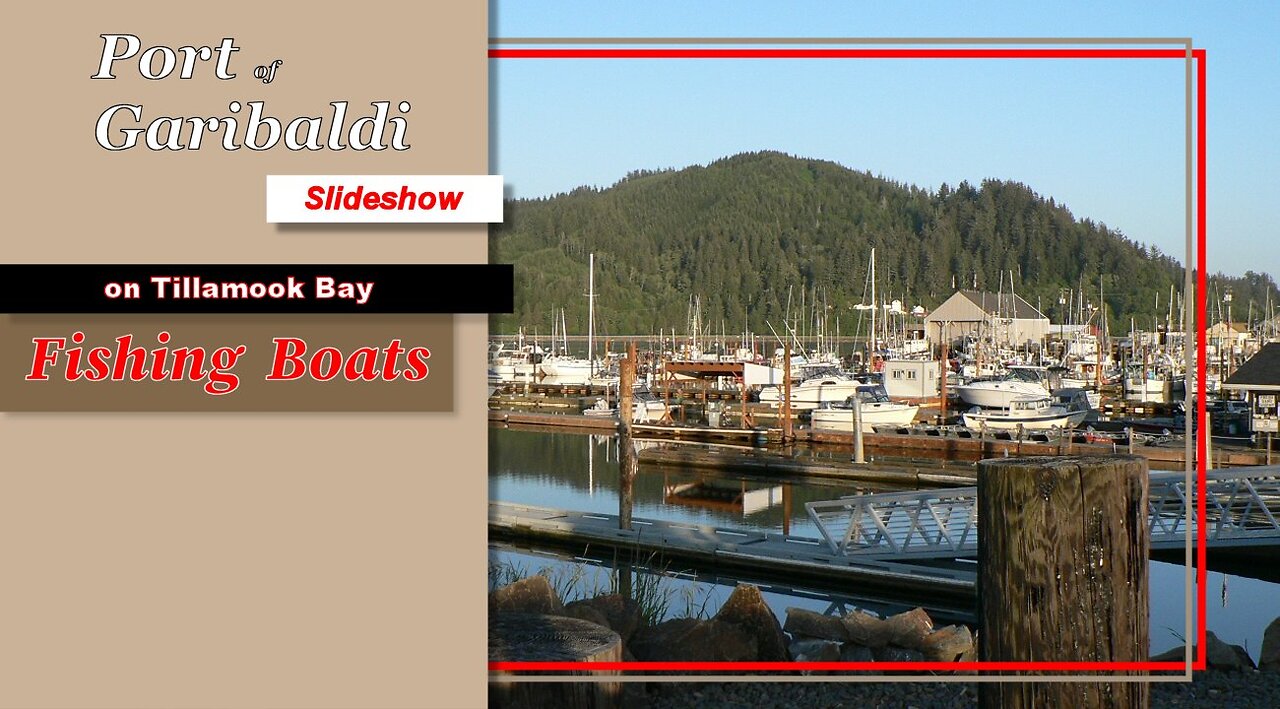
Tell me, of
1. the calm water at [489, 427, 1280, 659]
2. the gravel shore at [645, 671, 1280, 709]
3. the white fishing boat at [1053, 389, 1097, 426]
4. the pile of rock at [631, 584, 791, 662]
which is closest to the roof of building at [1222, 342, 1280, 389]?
the white fishing boat at [1053, 389, 1097, 426]

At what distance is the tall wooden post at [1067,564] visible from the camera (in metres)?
3.09

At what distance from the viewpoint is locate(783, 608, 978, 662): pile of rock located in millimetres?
6488

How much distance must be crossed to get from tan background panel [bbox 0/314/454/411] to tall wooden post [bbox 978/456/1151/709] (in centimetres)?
174

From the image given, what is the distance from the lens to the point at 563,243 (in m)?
17.0

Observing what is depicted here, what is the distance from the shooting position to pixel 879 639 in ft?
22.3

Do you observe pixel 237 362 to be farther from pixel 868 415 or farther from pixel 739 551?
pixel 868 415

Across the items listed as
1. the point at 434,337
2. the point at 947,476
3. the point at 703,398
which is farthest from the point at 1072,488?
the point at 703,398

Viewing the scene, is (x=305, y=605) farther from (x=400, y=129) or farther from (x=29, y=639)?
(x=400, y=129)

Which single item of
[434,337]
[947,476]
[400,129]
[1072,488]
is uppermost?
[400,129]

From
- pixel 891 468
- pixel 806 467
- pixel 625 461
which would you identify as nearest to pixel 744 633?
pixel 625 461

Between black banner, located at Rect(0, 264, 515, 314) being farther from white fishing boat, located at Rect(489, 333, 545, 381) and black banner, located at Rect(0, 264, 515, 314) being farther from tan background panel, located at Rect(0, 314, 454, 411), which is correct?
white fishing boat, located at Rect(489, 333, 545, 381)

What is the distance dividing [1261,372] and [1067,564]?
23.4 m

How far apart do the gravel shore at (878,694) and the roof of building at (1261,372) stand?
18964mm

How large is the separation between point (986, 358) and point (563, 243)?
106 feet
